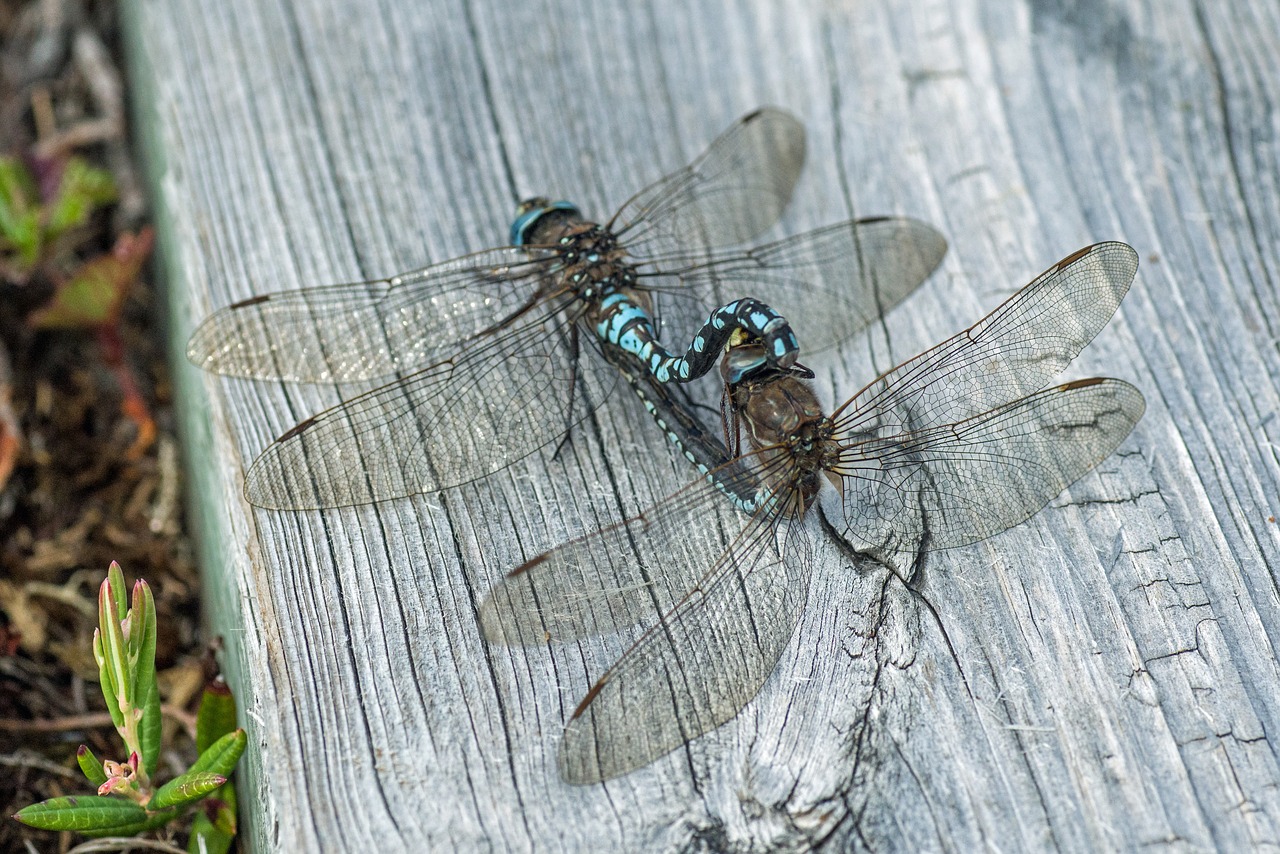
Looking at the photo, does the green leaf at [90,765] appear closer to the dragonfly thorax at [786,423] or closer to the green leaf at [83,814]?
the green leaf at [83,814]

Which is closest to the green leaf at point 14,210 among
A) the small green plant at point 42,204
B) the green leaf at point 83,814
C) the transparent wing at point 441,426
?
the small green plant at point 42,204

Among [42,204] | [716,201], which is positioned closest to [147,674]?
[716,201]

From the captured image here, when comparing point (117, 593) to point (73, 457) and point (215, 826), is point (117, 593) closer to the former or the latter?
point (215, 826)

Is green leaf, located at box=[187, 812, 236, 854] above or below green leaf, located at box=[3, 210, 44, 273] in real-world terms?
below

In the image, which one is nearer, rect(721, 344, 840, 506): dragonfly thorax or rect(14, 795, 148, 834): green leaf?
rect(14, 795, 148, 834): green leaf

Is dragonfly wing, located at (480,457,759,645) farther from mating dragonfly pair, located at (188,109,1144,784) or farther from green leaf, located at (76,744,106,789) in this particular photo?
green leaf, located at (76,744,106,789)

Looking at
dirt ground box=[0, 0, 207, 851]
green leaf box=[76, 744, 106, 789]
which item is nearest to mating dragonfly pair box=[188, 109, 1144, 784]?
green leaf box=[76, 744, 106, 789]

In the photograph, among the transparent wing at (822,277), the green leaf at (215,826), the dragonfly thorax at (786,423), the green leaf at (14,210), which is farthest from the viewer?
the green leaf at (14,210)

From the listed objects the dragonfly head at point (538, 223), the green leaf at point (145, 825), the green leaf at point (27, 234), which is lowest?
the green leaf at point (145, 825)
